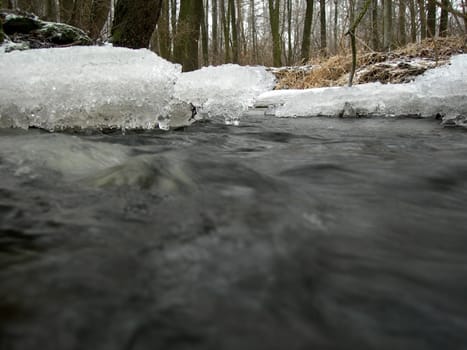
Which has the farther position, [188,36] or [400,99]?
[188,36]

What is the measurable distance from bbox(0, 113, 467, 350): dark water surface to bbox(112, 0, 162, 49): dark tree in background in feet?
14.4

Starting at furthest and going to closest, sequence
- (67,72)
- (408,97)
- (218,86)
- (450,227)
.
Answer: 1. (408,97)
2. (218,86)
3. (67,72)
4. (450,227)

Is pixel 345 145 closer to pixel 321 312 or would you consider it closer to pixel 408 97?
pixel 321 312

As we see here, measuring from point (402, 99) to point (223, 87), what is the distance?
201 cm

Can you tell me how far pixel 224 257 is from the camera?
660 millimetres

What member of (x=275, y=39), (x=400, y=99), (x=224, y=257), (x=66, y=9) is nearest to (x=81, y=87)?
(x=224, y=257)

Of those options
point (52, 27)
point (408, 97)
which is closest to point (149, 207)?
point (408, 97)

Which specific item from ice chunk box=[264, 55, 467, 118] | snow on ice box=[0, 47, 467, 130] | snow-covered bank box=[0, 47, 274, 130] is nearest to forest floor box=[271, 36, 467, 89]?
ice chunk box=[264, 55, 467, 118]

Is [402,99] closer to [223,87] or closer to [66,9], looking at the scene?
[223,87]

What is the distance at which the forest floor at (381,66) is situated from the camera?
538 centimetres

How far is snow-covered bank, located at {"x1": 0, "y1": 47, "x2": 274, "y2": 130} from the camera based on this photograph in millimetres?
2031

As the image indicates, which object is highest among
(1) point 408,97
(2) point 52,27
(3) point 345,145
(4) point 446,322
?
(2) point 52,27

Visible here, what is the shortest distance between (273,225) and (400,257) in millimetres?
258

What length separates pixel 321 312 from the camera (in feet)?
1.77
